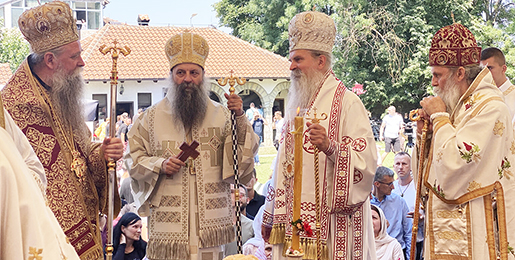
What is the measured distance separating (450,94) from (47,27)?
2484 mm

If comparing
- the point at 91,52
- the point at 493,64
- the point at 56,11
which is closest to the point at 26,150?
the point at 56,11

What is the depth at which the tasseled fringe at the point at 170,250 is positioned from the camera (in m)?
4.22

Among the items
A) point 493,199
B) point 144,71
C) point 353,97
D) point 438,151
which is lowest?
point 493,199

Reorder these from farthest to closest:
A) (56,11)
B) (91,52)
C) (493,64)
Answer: (91,52), (493,64), (56,11)

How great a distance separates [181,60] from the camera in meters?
4.46

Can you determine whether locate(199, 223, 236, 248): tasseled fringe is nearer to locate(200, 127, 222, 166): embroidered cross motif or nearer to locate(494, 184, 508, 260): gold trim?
locate(200, 127, 222, 166): embroidered cross motif

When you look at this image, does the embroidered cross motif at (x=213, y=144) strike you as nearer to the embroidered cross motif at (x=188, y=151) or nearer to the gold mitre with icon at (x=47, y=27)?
the embroidered cross motif at (x=188, y=151)

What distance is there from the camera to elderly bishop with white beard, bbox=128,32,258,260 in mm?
4262

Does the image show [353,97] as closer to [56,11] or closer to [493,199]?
[493,199]

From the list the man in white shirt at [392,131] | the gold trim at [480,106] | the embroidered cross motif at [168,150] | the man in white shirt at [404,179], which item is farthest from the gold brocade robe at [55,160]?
the man in white shirt at [392,131]

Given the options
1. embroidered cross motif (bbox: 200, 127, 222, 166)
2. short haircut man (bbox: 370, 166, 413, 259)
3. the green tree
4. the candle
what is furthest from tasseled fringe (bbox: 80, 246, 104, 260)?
the green tree

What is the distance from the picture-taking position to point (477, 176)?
3418mm

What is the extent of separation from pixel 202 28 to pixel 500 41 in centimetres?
1330

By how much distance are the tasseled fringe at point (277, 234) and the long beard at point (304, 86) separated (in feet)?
2.39
